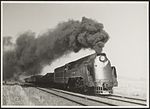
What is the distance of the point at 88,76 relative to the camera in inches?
168

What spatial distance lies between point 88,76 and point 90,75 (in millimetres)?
27

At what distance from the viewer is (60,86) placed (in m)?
4.37

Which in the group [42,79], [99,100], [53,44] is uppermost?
[53,44]

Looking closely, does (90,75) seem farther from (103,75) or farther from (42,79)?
(42,79)

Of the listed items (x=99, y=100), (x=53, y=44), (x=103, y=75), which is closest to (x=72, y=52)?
(x=53, y=44)

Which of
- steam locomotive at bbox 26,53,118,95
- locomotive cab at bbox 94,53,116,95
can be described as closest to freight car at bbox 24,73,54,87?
steam locomotive at bbox 26,53,118,95

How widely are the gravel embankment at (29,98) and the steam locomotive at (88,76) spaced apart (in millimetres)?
151

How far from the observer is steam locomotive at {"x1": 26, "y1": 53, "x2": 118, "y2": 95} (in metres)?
4.24

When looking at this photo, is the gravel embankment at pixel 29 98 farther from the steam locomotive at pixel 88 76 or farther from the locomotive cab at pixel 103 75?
the locomotive cab at pixel 103 75

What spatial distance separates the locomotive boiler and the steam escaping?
0.13m

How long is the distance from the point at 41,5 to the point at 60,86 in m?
0.97

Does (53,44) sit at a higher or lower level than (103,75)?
higher

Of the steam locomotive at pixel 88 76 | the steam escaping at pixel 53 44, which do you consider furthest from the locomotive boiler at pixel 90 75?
the steam escaping at pixel 53 44

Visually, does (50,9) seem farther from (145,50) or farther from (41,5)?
(145,50)
